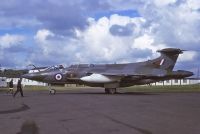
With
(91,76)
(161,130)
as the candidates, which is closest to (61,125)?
(161,130)

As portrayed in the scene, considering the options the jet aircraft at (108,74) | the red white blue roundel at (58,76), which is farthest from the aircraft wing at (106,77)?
the red white blue roundel at (58,76)

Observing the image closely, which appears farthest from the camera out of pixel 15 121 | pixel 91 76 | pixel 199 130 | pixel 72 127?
pixel 91 76

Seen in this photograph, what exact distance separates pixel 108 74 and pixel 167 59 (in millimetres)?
6734

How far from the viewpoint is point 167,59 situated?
140ft

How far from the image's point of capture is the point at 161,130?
11.7 metres

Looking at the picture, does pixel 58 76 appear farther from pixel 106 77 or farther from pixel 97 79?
pixel 106 77

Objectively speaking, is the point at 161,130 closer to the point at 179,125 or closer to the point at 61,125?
the point at 179,125

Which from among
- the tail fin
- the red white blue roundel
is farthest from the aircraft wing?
the tail fin

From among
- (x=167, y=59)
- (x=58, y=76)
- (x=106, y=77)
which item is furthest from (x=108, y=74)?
(x=167, y=59)

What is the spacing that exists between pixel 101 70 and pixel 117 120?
1023 inches

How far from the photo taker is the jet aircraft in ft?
131

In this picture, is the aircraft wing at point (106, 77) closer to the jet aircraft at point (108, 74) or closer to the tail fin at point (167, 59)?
the jet aircraft at point (108, 74)

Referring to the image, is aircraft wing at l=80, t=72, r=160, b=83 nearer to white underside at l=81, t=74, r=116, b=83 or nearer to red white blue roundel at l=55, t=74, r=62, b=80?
white underside at l=81, t=74, r=116, b=83

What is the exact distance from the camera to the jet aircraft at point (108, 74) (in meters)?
39.9
